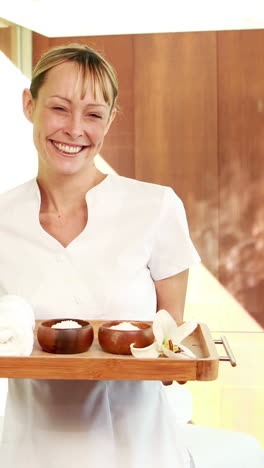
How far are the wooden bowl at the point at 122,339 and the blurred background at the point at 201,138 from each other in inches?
90.6

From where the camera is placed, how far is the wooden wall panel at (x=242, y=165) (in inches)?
134

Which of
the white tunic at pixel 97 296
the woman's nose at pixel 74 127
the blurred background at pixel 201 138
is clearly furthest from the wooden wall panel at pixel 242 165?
the woman's nose at pixel 74 127

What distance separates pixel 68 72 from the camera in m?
1.38

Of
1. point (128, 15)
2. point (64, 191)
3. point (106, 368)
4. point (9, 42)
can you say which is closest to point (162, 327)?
point (106, 368)

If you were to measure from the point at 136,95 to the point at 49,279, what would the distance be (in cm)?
226

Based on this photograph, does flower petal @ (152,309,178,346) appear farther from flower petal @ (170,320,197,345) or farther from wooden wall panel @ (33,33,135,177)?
wooden wall panel @ (33,33,135,177)

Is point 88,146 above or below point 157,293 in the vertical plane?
above

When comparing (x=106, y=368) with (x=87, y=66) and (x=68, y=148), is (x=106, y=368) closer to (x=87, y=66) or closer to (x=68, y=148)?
(x=68, y=148)

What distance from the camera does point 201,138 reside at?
137 inches

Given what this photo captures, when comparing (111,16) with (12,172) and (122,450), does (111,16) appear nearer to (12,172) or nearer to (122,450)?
(12,172)

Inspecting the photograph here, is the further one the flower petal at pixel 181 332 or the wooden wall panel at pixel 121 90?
the wooden wall panel at pixel 121 90

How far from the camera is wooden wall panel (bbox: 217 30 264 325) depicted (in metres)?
3.40

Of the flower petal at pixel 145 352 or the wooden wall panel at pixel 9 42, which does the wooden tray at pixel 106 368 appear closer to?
the flower petal at pixel 145 352

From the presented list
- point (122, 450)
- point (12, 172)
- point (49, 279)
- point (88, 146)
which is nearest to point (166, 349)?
point (122, 450)
